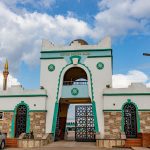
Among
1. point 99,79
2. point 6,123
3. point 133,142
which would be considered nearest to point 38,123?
point 6,123

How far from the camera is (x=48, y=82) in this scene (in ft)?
80.4

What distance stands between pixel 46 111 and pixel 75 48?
6.42m

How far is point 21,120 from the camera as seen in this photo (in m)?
23.7

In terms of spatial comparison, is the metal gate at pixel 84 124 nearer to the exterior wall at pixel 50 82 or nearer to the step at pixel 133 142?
the exterior wall at pixel 50 82

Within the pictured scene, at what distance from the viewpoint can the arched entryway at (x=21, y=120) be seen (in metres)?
23.5

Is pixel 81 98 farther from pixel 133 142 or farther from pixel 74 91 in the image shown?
pixel 133 142

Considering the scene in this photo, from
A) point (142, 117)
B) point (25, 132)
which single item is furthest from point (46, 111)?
point (142, 117)

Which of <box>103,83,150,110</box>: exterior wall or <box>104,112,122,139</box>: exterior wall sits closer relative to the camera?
<box>104,112,122,139</box>: exterior wall

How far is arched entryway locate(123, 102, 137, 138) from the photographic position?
2223 cm

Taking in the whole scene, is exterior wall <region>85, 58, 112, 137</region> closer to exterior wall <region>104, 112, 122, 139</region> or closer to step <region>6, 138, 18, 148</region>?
exterior wall <region>104, 112, 122, 139</region>

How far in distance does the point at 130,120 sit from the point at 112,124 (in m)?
1.58

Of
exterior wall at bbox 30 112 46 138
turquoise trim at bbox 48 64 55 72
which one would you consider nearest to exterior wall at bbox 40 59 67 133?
turquoise trim at bbox 48 64 55 72

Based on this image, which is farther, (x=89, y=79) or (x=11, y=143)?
(x=89, y=79)

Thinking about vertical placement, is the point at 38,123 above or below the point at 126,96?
below
